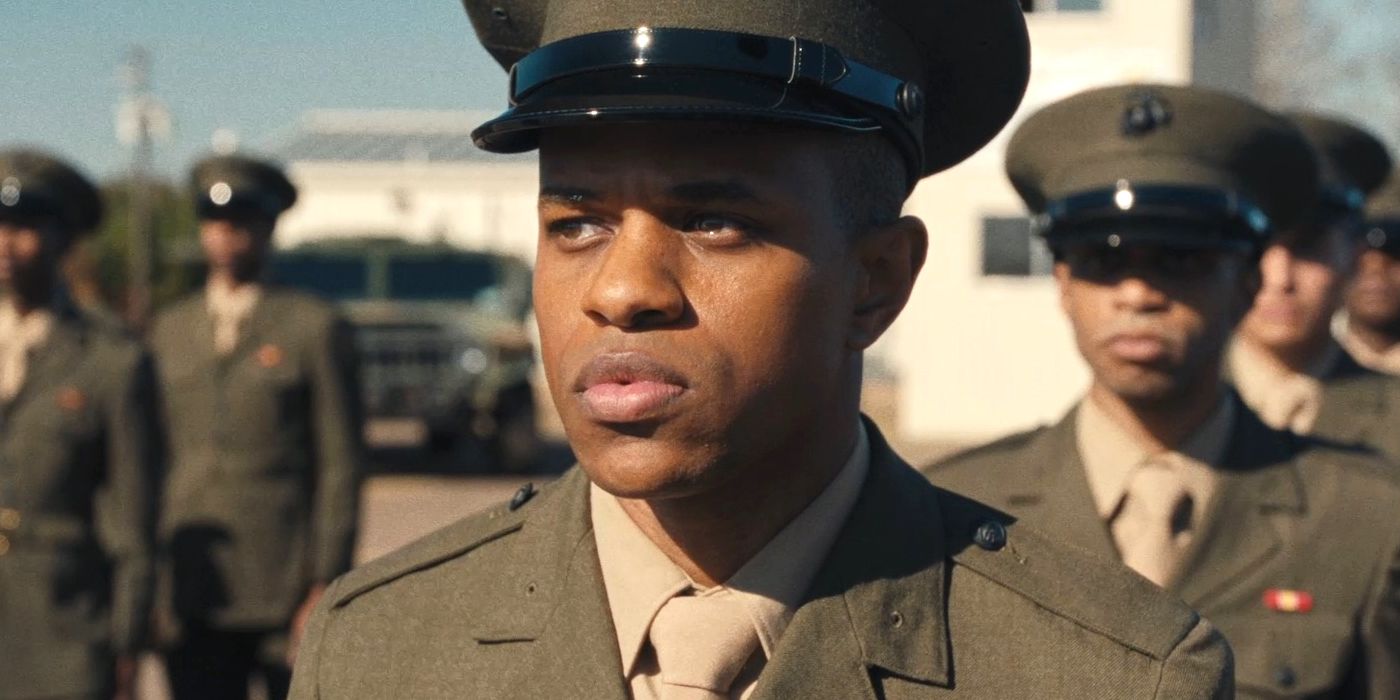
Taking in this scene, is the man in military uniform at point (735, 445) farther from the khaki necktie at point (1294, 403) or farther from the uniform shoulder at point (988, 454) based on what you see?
the khaki necktie at point (1294, 403)

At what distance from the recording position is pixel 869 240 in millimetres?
2391

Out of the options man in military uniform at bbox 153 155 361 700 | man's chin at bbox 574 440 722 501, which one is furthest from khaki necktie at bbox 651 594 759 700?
man in military uniform at bbox 153 155 361 700

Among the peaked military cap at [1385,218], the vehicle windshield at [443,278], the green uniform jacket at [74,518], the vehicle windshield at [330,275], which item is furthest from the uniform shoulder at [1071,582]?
the vehicle windshield at [443,278]

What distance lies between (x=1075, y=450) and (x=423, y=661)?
201 cm

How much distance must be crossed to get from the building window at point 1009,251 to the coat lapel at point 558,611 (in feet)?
76.8

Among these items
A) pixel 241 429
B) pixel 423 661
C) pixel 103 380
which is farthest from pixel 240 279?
pixel 423 661

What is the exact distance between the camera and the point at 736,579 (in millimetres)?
2375

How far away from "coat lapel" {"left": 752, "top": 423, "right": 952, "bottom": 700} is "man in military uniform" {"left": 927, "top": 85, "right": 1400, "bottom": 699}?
1577 mm

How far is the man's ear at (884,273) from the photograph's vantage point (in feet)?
7.88

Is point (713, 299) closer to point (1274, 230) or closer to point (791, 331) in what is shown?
point (791, 331)

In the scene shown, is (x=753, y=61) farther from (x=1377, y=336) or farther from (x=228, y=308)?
(x=1377, y=336)

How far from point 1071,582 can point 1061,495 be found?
5.44ft

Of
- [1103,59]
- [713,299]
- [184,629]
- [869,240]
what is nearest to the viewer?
[713,299]

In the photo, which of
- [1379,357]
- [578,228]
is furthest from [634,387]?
[1379,357]
